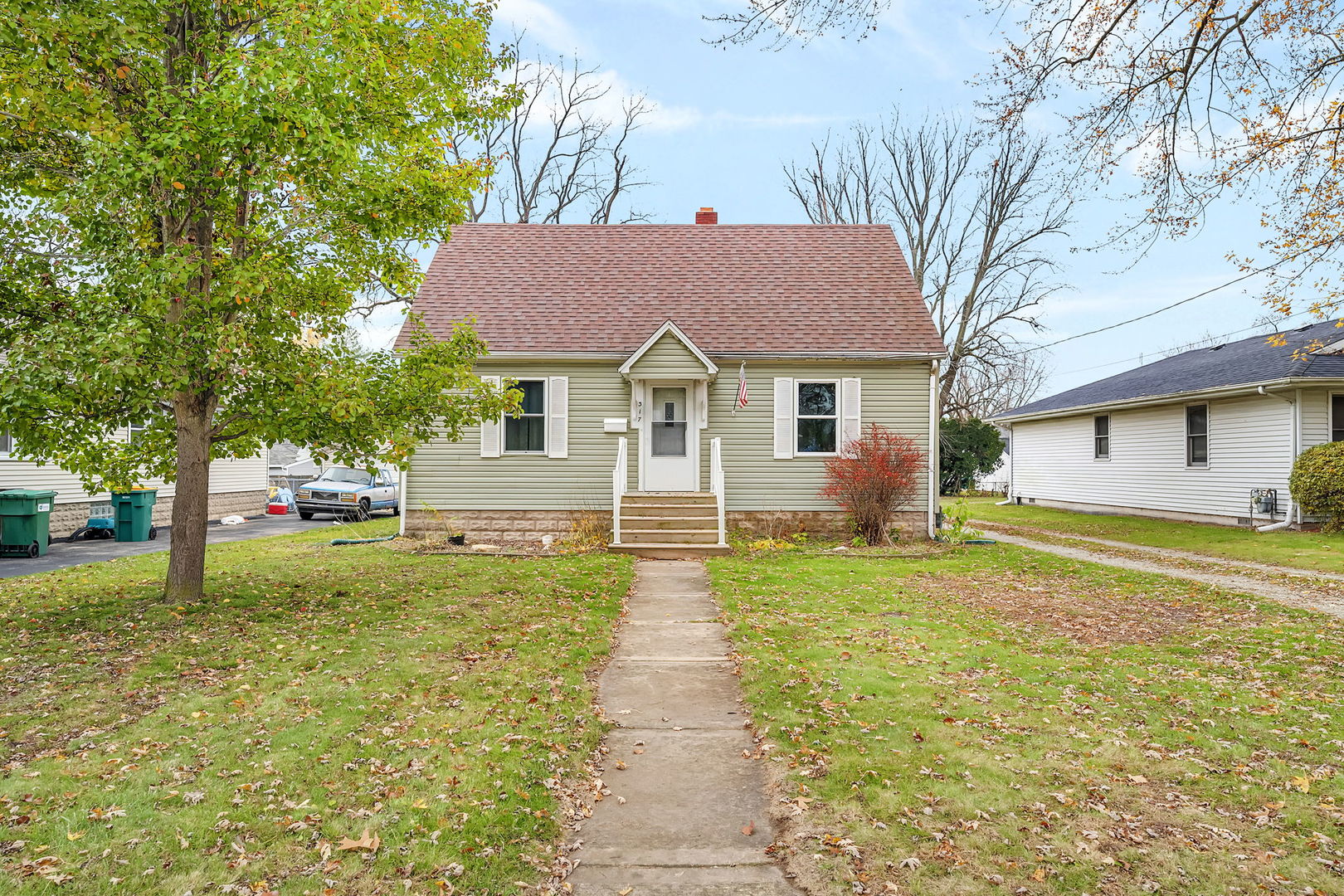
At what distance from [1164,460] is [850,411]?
10.5 meters

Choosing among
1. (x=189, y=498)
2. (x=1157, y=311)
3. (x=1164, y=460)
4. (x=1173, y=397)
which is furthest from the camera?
(x=1157, y=311)

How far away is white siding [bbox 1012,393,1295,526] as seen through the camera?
56.0 ft

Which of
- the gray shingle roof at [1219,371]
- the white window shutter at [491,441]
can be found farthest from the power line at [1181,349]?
the white window shutter at [491,441]

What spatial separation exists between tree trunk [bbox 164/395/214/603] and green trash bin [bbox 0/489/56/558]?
7.80m

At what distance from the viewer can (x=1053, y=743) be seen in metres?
4.90

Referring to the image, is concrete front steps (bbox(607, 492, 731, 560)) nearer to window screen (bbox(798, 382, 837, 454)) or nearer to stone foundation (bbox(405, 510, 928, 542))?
stone foundation (bbox(405, 510, 928, 542))

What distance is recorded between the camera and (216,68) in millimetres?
7488

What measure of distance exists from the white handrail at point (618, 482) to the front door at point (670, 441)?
1.64ft

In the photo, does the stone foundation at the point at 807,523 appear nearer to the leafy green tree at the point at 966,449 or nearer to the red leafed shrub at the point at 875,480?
the red leafed shrub at the point at 875,480

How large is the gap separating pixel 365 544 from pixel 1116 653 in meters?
12.0

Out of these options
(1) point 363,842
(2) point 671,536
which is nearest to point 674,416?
(2) point 671,536

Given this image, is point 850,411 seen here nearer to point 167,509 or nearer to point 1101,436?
point 1101,436

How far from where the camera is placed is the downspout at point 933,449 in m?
15.3

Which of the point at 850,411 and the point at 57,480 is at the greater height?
the point at 850,411
